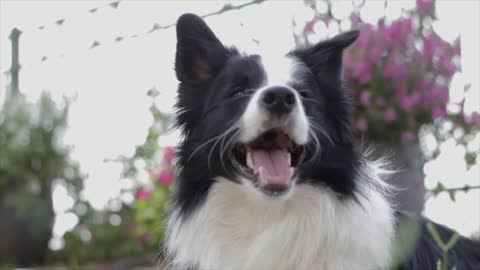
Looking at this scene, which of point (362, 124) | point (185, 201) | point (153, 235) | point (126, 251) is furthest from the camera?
point (126, 251)

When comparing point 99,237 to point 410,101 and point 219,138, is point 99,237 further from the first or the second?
point 219,138

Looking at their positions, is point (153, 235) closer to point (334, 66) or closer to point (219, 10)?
point (219, 10)

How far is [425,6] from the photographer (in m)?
4.95

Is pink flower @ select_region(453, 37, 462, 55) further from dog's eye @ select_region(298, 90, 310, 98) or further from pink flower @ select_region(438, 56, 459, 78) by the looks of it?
dog's eye @ select_region(298, 90, 310, 98)

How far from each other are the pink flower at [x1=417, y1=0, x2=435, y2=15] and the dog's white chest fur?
2.29m

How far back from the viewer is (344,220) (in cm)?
289

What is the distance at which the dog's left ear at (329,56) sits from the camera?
314 centimetres

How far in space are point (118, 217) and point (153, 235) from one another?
3.04 ft

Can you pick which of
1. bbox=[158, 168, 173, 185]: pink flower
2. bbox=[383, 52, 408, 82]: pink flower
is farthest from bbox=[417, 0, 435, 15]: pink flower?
bbox=[158, 168, 173, 185]: pink flower

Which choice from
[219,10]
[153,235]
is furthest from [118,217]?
[219,10]

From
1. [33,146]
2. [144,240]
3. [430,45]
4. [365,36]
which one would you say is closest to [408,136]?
[430,45]

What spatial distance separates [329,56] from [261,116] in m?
0.65

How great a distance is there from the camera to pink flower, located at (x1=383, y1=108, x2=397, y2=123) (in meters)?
4.85

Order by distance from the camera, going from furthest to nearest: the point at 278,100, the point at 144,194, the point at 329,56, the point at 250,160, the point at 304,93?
the point at 144,194, the point at 329,56, the point at 304,93, the point at 250,160, the point at 278,100
